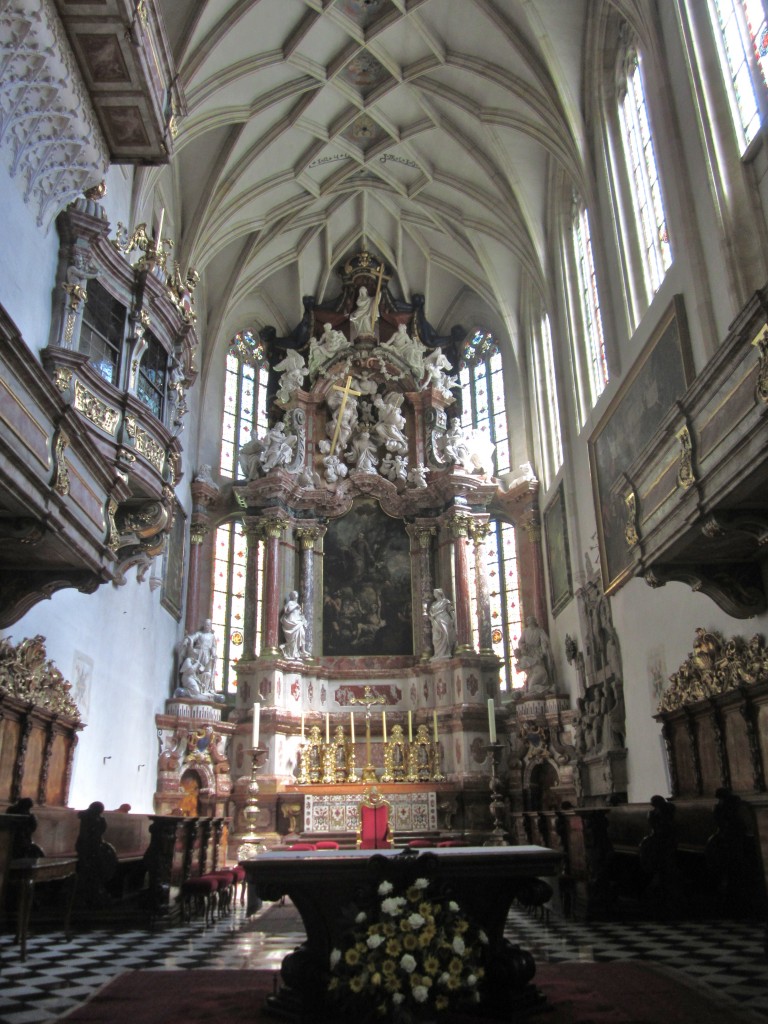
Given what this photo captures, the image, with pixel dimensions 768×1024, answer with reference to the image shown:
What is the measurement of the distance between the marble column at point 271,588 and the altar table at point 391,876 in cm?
1442

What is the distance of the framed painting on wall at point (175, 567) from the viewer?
1806 cm

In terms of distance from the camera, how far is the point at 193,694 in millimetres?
18328

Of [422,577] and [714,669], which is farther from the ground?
[422,577]

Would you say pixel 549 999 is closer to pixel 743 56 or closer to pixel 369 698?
pixel 743 56

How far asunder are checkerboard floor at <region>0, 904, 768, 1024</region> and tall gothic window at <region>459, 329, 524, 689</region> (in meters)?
11.4

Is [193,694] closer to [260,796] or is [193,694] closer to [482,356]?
[260,796]

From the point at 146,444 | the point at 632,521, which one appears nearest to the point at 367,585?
the point at 146,444

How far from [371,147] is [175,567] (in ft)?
37.4

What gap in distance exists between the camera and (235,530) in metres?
A: 22.2

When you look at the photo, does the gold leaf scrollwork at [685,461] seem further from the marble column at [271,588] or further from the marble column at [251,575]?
the marble column at [251,575]

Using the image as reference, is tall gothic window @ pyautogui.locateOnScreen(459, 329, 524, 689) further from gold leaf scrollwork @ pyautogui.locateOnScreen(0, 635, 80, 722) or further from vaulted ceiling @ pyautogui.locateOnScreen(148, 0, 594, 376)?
gold leaf scrollwork @ pyautogui.locateOnScreen(0, 635, 80, 722)

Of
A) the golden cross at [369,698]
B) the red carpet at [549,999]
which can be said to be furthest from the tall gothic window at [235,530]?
the red carpet at [549,999]

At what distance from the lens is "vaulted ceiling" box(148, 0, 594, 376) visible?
55.0 ft

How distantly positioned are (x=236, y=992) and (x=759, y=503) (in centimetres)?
558
